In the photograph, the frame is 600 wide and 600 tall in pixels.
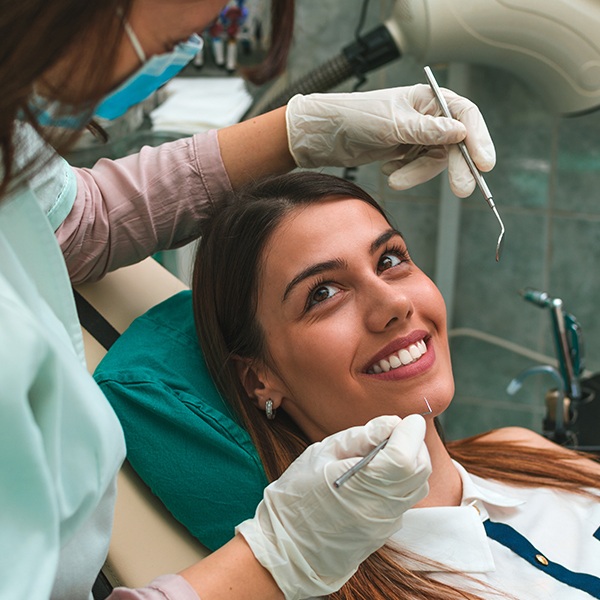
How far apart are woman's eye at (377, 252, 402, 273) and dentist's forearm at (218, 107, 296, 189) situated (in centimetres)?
31

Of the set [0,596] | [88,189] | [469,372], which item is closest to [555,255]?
[469,372]

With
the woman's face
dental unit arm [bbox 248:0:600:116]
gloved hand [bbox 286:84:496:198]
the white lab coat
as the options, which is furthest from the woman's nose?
dental unit arm [bbox 248:0:600:116]

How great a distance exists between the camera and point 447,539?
1339 mm

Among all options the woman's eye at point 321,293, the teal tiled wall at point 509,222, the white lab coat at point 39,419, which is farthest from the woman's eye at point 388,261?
the teal tiled wall at point 509,222

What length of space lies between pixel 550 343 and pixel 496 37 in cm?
128

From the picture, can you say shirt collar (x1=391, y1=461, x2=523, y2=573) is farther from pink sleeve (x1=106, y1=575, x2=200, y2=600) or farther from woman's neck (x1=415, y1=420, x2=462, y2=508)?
pink sleeve (x1=106, y1=575, x2=200, y2=600)

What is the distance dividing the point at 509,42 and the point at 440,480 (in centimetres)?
105

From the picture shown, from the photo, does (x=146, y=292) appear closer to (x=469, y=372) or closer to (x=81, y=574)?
(x=81, y=574)

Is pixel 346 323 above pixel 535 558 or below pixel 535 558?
above

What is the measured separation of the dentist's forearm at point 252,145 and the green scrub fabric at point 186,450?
42cm

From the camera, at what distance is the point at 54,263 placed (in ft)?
2.87

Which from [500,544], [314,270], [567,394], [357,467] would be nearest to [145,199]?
[314,270]

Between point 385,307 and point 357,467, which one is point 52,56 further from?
point 385,307

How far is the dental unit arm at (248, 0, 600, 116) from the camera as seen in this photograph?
68.5 inches
